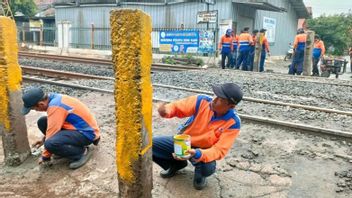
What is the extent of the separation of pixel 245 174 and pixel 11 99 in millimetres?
2951

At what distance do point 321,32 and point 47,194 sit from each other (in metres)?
35.2

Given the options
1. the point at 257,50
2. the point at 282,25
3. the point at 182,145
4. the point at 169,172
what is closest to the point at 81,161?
the point at 169,172

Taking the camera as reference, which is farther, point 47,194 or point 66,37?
point 66,37

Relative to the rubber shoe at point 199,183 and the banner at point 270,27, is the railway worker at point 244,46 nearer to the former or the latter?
the banner at point 270,27

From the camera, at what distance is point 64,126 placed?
163 inches

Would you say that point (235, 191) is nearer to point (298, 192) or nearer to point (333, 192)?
point (298, 192)

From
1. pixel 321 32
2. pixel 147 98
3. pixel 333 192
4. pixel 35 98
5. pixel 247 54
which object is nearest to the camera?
pixel 147 98

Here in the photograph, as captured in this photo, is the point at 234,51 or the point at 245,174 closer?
the point at 245,174

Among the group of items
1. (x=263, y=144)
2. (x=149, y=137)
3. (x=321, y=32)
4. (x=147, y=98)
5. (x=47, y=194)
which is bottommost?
(x=47, y=194)

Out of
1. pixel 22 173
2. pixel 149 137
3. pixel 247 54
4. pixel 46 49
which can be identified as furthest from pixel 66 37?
pixel 149 137

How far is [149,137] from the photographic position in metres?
2.93

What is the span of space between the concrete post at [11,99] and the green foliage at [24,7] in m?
34.0

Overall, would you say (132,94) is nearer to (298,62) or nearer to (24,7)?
(298,62)

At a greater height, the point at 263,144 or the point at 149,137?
the point at 149,137
